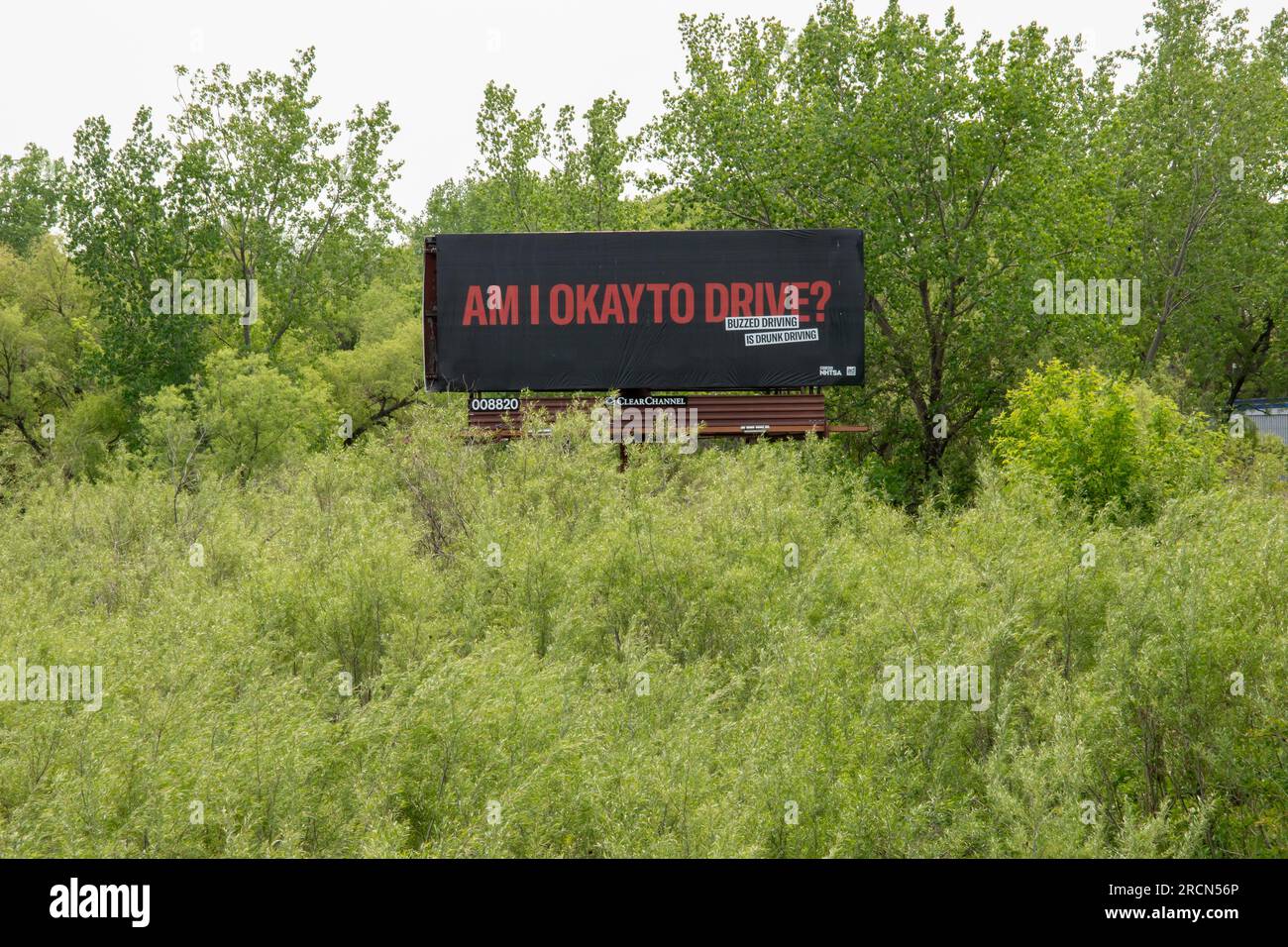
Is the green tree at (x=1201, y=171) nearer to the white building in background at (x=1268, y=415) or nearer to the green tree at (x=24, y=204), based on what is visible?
the white building in background at (x=1268, y=415)

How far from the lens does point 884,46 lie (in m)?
22.8

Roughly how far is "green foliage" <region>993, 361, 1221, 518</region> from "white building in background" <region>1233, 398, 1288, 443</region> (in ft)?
80.7

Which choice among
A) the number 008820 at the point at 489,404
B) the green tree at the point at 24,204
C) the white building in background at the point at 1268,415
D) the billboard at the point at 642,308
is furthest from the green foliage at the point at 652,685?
the green tree at the point at 24,204

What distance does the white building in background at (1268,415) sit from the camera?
39438mm

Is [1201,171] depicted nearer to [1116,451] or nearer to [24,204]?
[1116,451]

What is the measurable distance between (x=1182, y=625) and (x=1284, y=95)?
97.6 ft

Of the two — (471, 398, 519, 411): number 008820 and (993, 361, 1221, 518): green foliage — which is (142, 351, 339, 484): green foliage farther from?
(993, 361, 1221, 518): green foliage

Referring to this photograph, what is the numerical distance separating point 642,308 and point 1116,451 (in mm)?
9292

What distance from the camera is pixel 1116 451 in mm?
17031

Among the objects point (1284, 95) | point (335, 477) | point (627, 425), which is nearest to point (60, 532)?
point (335, 477)

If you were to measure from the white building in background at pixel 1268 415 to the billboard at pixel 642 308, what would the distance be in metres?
24.6

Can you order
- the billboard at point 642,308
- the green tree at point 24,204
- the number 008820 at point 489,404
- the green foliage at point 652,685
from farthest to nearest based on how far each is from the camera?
the green tree at point 24,204 → the number 008820 at point 489,404 → the billboard at point 642,308 → the green foliage at point 652,685

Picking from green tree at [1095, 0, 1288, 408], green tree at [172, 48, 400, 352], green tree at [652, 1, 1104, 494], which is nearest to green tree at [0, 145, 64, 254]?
green tree at [172, 48, 400, 352]

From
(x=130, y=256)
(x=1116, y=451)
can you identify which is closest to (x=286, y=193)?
(x=130, y=256)
